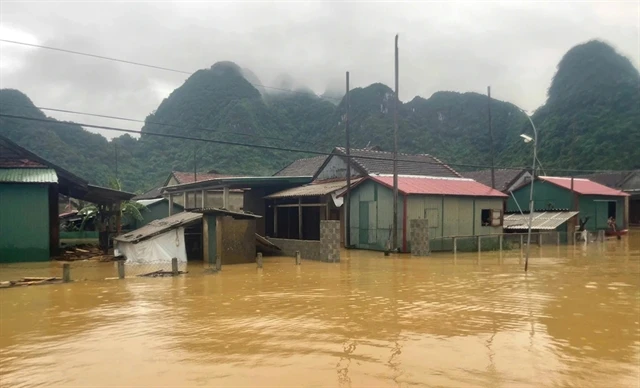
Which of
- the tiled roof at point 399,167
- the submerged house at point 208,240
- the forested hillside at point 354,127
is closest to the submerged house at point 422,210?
the tiled roof at point 399,167

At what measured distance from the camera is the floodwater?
594 cm

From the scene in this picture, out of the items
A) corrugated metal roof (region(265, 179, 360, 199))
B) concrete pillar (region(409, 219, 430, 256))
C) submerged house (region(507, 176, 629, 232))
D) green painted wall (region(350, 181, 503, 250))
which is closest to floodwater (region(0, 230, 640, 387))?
concrete pillar (region(409, 219, 430, 256))

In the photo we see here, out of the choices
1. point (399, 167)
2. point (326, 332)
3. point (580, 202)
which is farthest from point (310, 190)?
point (580, 202)

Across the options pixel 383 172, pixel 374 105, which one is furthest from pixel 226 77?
pixel 383 172

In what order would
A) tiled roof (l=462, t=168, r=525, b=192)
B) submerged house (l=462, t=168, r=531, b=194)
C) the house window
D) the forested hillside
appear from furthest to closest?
the forested hillside < tiled roof (l=462, t=168, r=525, b=192) < submerged house (l=462, t=168, r=531, b=194) < the house window

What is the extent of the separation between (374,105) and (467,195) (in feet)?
170

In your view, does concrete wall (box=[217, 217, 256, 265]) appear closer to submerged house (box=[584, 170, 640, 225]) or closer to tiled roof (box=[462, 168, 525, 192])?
tiled roof (box=[462, 168, 525, 192])

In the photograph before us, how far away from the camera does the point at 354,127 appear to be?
6806cm

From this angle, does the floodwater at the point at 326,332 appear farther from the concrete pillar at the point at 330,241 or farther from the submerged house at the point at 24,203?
the submerged house at the point at 24,203

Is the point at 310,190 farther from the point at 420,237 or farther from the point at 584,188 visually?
the point at 584,188

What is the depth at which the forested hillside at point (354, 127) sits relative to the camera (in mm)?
52594

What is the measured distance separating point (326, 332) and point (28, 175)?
17.3 meters

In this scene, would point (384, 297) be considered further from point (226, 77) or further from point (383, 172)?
point (226, 77)

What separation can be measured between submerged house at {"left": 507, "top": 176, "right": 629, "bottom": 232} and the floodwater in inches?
746
